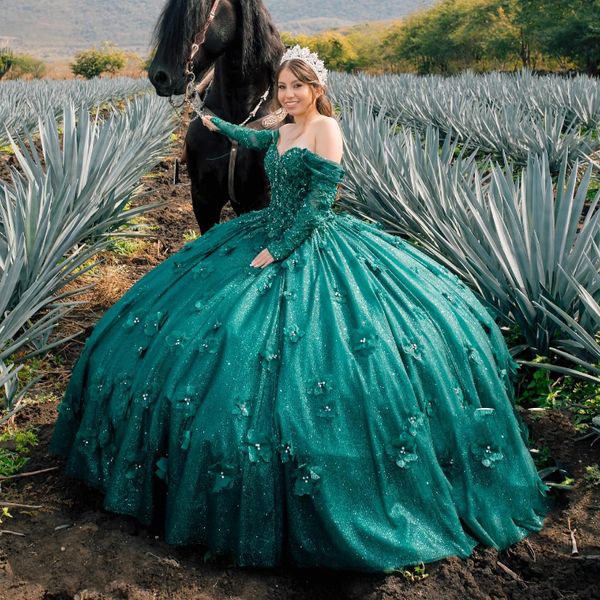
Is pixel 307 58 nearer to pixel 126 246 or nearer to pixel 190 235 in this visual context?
pixel 126 246

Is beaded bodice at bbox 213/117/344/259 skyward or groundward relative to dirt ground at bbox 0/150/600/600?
skyward

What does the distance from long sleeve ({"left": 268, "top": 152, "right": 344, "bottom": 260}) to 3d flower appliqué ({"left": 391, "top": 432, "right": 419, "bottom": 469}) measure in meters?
0.70

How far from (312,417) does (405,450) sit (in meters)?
0.29

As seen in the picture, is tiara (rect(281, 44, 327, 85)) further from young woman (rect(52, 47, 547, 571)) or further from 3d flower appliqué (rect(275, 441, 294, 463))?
3d flower appliqué (rect(275, 441, 294, 463))

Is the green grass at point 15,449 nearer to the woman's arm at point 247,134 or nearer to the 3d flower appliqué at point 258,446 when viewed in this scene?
the 3d flower appliqué at point 258,446

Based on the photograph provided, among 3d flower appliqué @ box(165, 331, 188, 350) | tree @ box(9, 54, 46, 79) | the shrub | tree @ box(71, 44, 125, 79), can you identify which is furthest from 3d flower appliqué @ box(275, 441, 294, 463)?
tree @ box(9, 54, 46, 79)

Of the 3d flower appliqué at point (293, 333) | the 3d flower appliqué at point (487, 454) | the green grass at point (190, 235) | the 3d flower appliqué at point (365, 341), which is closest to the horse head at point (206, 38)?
the 3d flower appliqué at point (293, 333)

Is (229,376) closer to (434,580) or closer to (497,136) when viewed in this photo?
(434,580)

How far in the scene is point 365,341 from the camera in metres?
2.11

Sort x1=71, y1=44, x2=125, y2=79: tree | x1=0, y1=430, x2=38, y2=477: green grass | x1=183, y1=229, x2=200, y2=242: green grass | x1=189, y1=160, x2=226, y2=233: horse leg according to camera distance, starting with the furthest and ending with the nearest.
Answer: x1=71, y1=44, x2=125, y2=79: tree
x1=183, y1=229, x2=200, y2=242: green grass
x1=189, y1=160, x2=226, y2=233: horse leg
x1=0, y1=430, x2=38, y2=477: green grass

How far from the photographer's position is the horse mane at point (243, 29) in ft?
9.69

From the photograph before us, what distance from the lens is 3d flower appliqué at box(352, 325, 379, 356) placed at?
6.88 ft

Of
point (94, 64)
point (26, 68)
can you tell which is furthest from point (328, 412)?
point (26, 68)

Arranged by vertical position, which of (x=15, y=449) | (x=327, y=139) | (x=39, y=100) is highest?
(x=39, y=100)
